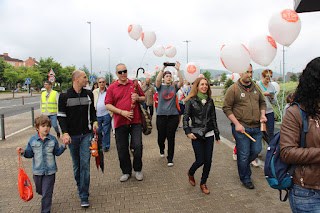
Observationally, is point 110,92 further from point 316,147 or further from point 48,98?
point 48,98

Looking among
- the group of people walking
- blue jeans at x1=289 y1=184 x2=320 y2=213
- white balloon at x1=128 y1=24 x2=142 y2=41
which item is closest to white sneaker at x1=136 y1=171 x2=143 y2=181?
the group of people walking

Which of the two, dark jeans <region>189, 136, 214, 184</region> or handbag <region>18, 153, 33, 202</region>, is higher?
dark jeans <region>189, 136, 214, 184</region>

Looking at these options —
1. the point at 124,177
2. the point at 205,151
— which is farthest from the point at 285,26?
the point at 124,177

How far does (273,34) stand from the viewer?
3926 mm

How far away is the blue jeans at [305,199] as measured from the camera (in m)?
1.67

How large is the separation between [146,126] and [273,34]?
2.74m

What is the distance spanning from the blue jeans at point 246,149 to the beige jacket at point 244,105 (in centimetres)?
14

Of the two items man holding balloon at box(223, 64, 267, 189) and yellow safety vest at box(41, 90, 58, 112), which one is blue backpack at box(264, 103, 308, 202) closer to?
man holding balloon at box(223, 64, 267, 189)

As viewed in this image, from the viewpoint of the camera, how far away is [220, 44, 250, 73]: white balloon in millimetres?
3971

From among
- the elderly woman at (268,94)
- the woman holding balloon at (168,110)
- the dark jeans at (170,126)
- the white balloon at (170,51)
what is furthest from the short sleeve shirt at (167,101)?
the white balloon at (170,51)

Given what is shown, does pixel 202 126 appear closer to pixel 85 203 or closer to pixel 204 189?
pixel 204 189

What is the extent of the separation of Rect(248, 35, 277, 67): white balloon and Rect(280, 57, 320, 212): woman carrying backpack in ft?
8.65

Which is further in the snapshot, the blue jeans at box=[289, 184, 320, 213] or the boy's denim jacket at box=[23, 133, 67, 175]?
the boy's denim jacket at box=[23, 133, 67, 175]

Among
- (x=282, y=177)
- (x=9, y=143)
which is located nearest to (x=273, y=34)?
(x=282, y=177)
